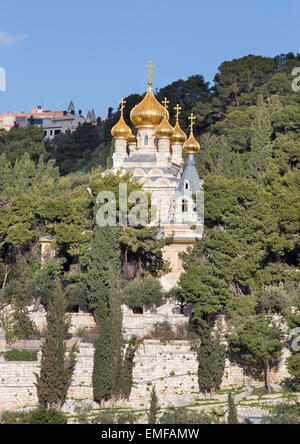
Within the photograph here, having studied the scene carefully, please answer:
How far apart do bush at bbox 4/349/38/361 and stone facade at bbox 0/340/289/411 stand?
0.89 feet

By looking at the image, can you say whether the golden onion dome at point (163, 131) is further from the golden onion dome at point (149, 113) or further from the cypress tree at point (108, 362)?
the cypress tree at point (108, 362)

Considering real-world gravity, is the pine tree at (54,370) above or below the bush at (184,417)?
above

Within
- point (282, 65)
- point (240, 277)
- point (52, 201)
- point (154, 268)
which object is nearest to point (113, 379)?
point (240, 277)

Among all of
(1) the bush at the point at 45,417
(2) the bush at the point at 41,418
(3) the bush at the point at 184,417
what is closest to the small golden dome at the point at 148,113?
(3) the bush at the point at 184,417

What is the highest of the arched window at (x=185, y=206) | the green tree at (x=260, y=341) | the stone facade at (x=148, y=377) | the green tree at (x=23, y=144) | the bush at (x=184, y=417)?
the green tree at (x=23, y=144)

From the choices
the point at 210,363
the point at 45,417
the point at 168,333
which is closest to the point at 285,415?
the point at 210,363

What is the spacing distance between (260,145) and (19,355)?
25.0m

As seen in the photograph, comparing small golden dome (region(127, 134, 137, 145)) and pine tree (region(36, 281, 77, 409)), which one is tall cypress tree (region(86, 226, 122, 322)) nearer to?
pine tree (region(36, 281, 77, 409))

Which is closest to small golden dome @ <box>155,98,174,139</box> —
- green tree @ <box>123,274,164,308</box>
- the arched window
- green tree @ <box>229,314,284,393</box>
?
the arched window

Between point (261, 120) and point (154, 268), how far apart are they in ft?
59.1

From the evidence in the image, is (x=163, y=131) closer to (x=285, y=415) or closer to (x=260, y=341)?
(x=260, y=341)

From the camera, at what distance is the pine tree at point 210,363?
1169 inches

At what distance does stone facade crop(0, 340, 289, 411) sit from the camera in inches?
1160

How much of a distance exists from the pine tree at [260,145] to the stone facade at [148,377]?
18.4m
